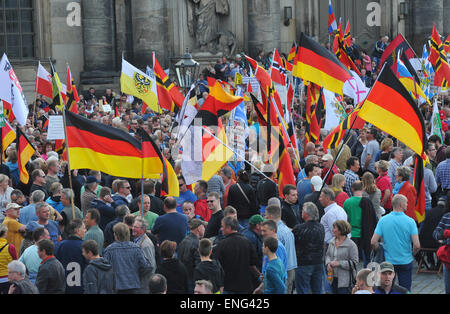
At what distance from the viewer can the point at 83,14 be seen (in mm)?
28234

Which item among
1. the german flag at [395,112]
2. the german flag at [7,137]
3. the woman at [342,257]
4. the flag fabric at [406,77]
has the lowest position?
the woman at [342,257]

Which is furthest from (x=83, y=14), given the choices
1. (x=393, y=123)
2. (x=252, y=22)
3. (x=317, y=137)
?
(x=393, y=123)

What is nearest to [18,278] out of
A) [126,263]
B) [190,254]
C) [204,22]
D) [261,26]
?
[126,263]

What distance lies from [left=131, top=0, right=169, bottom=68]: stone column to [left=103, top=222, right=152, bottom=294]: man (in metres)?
19.6

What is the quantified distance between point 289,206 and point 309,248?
1214 mm

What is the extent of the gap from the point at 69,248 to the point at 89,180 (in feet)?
9.67

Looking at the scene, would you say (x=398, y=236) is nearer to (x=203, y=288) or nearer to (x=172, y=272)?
(x=172, y=272)

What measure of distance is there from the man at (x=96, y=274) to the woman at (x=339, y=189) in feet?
13.0

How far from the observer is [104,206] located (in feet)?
37.5

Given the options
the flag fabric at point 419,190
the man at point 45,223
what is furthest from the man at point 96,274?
the flag fabric at point 419,190

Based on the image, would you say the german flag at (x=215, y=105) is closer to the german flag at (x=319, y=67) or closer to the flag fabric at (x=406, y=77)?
the german flag at (x=319, y=67)

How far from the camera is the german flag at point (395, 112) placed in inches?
433

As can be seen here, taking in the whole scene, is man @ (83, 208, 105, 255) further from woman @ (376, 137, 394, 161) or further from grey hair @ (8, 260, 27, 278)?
woman @ (376, 137, 394, 161)

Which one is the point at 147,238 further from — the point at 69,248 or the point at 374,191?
the point at 374,191
